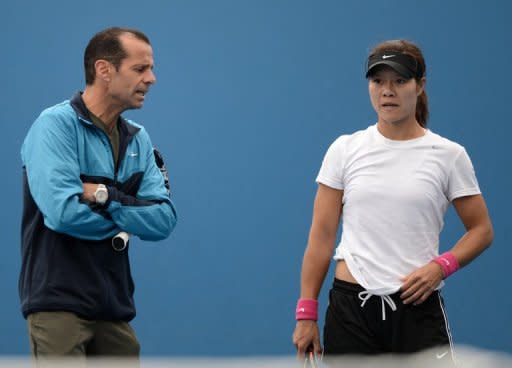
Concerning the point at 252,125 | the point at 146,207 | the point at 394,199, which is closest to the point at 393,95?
the point at 394,199

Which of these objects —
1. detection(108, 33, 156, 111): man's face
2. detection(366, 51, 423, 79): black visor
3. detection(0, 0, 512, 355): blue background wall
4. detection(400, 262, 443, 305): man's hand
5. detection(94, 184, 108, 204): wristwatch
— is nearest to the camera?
detection(400, 262, 443, 305): man's hand

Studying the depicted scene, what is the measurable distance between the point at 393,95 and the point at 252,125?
2647 mm

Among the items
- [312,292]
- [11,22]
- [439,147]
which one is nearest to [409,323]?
[312,292]

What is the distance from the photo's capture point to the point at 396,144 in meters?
2.68

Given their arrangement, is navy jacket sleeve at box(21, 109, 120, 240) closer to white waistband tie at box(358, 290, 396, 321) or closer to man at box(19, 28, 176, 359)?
man at box(19, 28, 176, 359)

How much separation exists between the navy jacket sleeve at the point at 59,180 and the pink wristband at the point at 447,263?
961 mm

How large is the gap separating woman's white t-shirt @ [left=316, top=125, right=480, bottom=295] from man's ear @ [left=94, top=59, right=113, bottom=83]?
0.80 metres

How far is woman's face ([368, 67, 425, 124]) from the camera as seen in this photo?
2.66 metres

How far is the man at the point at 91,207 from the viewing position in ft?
8.98

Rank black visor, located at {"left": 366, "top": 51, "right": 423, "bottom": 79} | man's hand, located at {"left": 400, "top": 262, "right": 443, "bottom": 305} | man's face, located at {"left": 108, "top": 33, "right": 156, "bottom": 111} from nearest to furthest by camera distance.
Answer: man's hand, located at {"left": 400, "top": 262, "right": 443, "bottom": 305} → black visor, located at {"left": 366, "top": 51, "right": 423, "bottom": 79} → man's face, located at {"left": 108, "top": 33, "right": 156, "bottom": 111}

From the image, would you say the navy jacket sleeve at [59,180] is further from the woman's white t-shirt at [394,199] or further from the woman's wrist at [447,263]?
the woman's wrist at [447,263]

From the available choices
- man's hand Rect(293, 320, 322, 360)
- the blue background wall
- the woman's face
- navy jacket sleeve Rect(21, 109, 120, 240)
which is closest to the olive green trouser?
navy jacket sleeve Rect(21, 109, 120, 240)

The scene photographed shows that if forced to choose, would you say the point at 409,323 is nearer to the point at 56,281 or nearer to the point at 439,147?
the point at 439,147

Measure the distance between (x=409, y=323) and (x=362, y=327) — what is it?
0.13 meters
